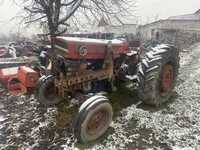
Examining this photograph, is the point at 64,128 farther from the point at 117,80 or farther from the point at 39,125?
the point at 117,80

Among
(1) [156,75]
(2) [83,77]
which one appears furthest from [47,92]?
(1) [156,75]

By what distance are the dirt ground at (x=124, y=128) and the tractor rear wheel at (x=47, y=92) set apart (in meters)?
0.20

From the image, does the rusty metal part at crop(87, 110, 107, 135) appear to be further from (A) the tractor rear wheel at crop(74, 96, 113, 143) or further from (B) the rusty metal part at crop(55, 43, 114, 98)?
(B) the rusty metal part at crop(55, 43, 114, 98)

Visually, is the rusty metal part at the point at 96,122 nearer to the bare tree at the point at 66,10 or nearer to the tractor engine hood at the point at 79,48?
the tractor engine hood at the point at 79,48

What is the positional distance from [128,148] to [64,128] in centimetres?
127

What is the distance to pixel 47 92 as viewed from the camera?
5172 millimetres

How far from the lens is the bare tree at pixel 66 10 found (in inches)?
430

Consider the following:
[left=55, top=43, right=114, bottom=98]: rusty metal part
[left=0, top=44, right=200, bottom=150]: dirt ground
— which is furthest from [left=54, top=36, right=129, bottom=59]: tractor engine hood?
[left=0, top=44, right=200, bottom=150]: dirt ground

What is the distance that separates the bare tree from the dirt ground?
20.9 ft

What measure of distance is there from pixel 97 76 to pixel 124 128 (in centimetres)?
A: 114

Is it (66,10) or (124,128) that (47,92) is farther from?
(66,10)

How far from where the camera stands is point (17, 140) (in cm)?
385

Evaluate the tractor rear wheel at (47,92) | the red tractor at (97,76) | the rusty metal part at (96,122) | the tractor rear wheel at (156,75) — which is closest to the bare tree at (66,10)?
the tractor rear wheel at (47,92)

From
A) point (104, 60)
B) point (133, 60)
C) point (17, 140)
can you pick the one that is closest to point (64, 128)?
point (17, 140)
